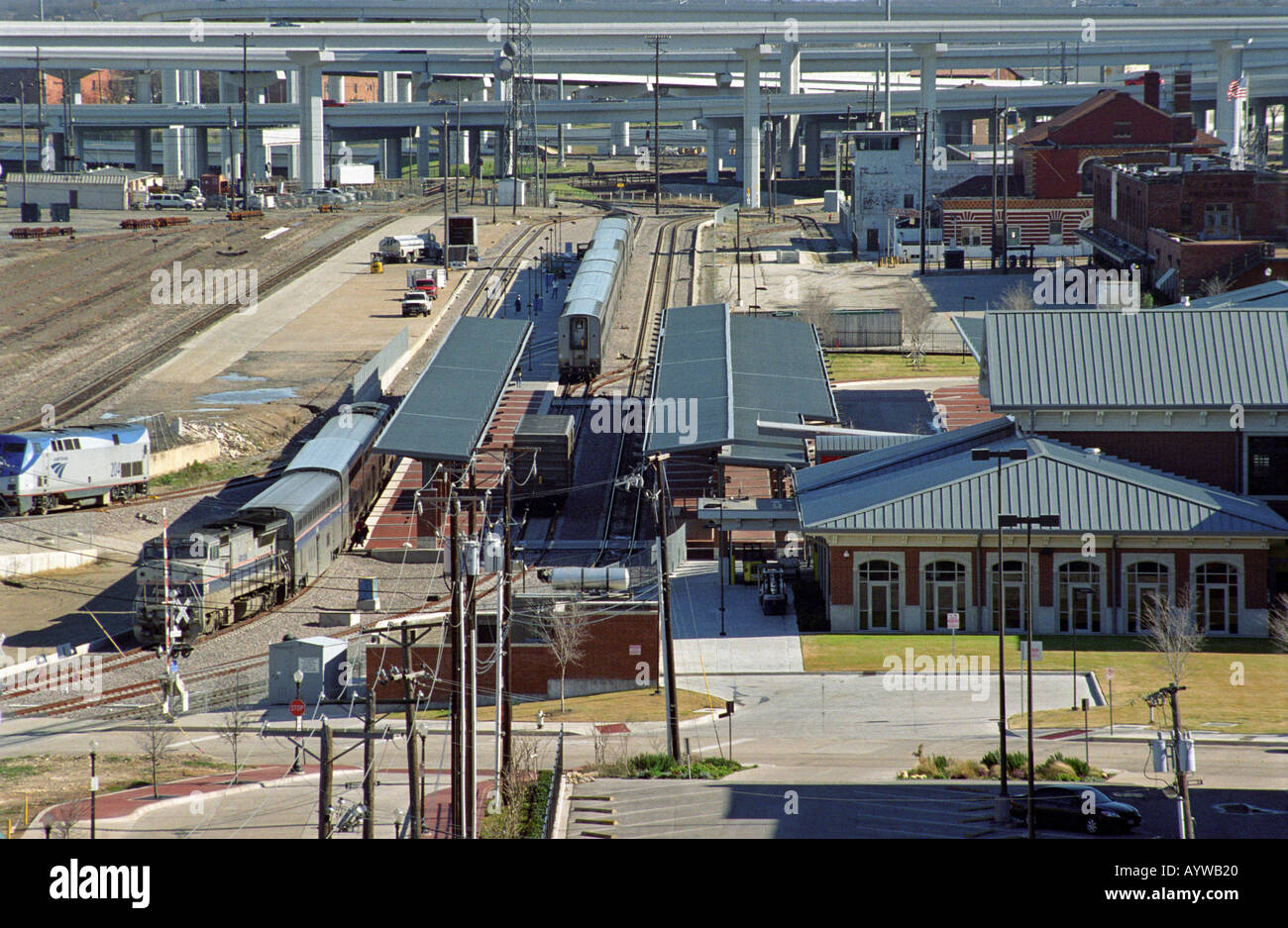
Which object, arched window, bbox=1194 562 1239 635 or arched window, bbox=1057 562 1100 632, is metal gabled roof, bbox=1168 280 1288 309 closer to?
arched window, bbox=1194 562 1239 635

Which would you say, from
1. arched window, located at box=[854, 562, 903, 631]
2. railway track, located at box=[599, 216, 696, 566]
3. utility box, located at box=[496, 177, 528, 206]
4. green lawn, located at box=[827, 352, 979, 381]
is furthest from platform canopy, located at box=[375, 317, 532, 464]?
utility box, located at box=[496, 177, 528, 206]

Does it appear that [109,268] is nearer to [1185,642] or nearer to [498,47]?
[498,47]

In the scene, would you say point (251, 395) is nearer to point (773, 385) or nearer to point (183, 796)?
point (773, 385)

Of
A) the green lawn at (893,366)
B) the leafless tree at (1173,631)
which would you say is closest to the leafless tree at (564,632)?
the leafless tree at (1173,631)

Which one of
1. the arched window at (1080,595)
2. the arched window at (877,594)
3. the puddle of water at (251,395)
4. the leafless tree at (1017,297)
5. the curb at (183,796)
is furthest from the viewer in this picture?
the leafless tree at (1017,297)

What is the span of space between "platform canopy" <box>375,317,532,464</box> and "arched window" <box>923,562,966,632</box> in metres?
16.0

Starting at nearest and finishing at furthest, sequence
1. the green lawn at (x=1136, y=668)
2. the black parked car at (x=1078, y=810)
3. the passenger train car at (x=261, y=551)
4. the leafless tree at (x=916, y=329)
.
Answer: the black parked car at (x=1078, y=810), the green lawn at (x=1136, y=668), the passenger train car at (x=261, y=551), the leafless tree at (x=916, y=329)

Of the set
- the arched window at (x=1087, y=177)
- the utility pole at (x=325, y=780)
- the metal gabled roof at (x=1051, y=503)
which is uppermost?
the arched window at (x=1087, y=177)

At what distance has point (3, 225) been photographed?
112m

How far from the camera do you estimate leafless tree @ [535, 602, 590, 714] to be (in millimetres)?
37750

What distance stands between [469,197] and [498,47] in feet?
68.2

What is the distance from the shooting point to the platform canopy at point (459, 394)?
5050 centimetres

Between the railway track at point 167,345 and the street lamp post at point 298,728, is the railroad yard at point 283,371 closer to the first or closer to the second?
the railway track at point 167,345

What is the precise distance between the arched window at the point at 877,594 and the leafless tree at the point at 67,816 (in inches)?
873
